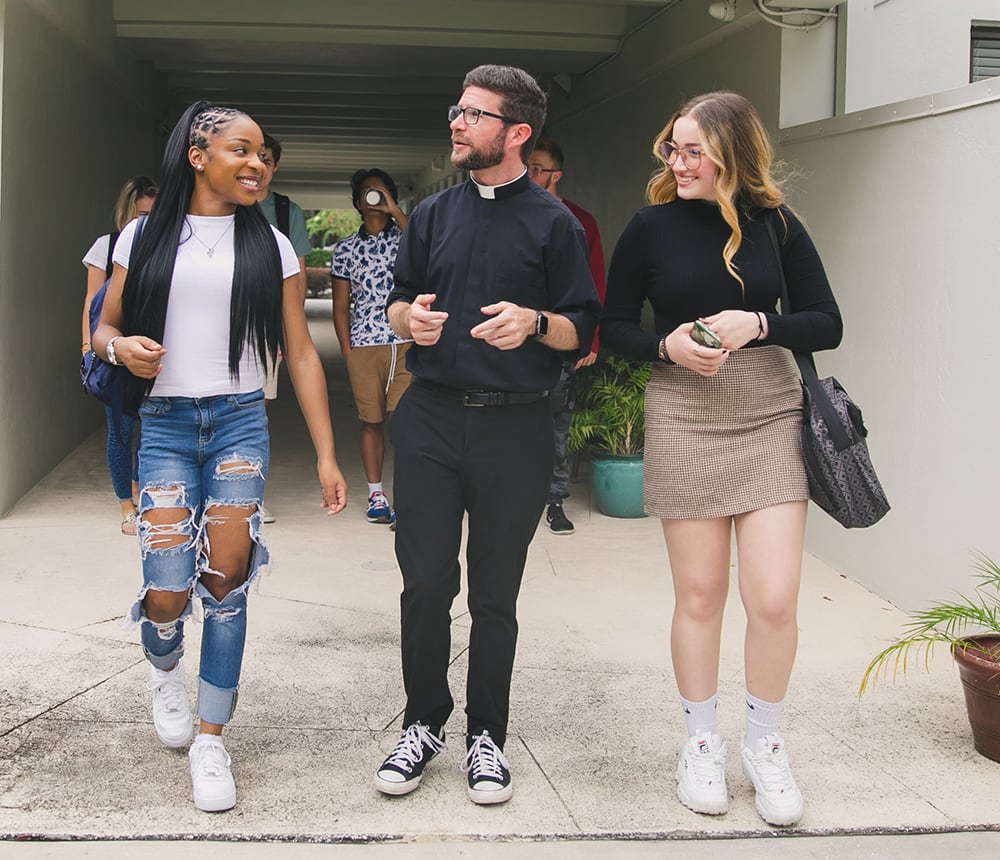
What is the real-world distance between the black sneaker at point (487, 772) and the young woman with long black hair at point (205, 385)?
64 centimetres

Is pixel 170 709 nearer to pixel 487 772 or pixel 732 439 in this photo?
pixel 487 772

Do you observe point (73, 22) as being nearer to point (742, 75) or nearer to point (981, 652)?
point (742, 75)

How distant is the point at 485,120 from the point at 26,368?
4.86 meters

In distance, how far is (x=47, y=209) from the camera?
7.64 metres

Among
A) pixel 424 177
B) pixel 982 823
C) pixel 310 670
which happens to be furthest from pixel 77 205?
pixel 424 177

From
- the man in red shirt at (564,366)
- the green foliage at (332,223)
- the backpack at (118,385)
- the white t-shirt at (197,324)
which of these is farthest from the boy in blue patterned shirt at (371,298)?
the green foliage at (332,223)

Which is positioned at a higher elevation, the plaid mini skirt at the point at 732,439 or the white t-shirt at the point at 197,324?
the white t-shirt at the point at 197,324

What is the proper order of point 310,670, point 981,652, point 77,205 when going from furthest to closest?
point 77,205 < point 310,670 < point 981,652

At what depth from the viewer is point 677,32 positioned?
802 centimetres

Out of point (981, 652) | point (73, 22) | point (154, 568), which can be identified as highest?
point (73, 22)

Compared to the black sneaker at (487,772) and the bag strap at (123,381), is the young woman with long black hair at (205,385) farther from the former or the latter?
the black sneaker at (487,772)

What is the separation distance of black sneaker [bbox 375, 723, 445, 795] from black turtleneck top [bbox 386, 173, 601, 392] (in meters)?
0.98

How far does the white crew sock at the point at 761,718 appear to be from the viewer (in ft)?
10.9

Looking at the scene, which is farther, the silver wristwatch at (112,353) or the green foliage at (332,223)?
the green foliage at (332,223)
